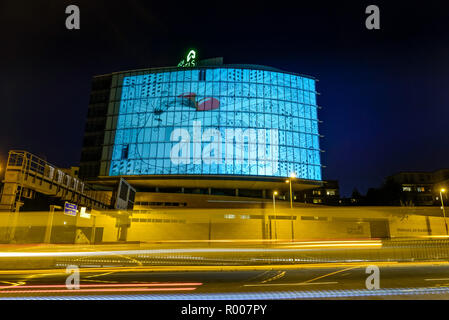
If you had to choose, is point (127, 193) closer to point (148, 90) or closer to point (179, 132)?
point (179, 132)

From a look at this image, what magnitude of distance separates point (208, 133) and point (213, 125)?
7.25 feet

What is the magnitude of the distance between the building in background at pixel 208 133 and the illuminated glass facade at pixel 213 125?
23 centimetres

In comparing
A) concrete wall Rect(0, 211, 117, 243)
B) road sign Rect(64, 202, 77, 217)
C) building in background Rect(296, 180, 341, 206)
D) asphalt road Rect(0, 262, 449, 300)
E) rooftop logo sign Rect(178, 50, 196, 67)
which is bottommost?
asphalt road Rect(0, 262, 449, 300)

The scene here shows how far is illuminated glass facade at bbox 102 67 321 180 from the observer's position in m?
62.4

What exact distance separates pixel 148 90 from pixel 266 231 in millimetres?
43954

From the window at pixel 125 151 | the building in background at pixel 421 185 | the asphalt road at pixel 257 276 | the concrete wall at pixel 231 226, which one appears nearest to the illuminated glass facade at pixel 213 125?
the window at pixel 125 151

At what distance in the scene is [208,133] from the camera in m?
62.8

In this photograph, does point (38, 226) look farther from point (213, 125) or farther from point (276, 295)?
point (213, 125)

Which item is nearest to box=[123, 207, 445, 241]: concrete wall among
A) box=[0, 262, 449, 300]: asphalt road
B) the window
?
the window

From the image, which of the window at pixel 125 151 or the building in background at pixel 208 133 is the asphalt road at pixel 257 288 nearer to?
the building in background at pixel 208 133

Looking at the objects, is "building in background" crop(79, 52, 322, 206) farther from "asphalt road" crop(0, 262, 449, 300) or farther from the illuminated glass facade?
"asphalt road" crop(0, 262, 449, 300)

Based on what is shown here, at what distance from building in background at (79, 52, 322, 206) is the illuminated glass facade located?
23 centimetres

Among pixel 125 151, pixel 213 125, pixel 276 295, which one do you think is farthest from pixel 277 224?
pixel 276 295
